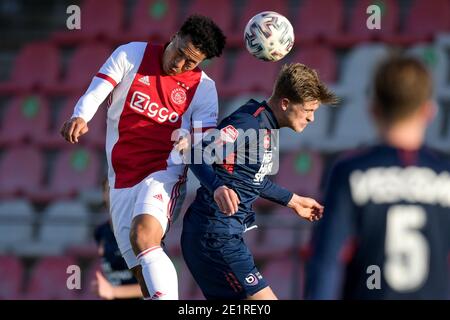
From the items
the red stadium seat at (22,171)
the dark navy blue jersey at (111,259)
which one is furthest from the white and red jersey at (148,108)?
the red stadium seat at (22,171)

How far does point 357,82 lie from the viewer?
10.6 m

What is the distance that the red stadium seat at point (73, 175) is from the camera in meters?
11.1

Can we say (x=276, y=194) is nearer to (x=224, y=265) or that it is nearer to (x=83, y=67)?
(x=224, y=265)

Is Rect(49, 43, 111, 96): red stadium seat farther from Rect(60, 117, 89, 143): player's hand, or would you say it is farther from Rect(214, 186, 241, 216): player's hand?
Rect(214, 186, 241, 216): player's hand

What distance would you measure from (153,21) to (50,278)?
343 centimetres

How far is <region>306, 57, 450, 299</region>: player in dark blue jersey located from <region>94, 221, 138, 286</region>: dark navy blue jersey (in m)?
3.87

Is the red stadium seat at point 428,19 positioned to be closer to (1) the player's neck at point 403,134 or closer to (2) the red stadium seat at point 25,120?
(2) the red stadium seat at point 25,120

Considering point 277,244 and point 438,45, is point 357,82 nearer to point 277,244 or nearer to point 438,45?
point 438,45

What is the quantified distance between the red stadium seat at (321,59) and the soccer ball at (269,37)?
4.95 metres

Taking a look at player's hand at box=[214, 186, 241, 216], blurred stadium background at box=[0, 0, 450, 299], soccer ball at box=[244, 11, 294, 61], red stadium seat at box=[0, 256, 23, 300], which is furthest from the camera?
red stadium seat at box=[0, 256, 23, 300]

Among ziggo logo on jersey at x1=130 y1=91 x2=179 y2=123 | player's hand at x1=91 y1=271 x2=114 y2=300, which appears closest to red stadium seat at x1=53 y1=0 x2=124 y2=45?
player's hand at x1=91 y1=271 x2=114 y2=300

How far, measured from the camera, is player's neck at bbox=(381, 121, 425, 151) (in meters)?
3.23
